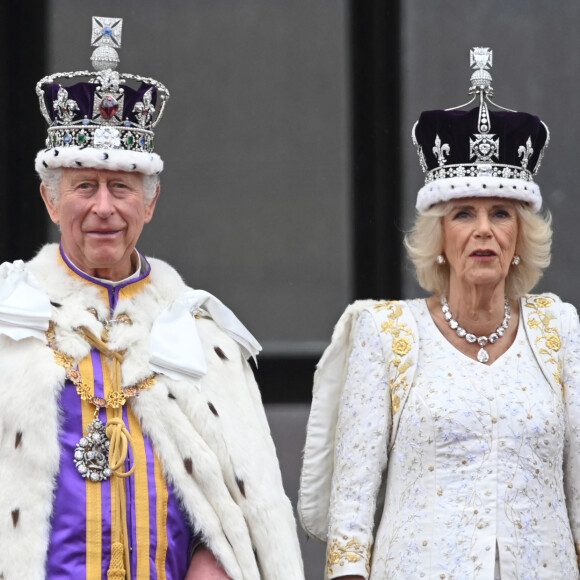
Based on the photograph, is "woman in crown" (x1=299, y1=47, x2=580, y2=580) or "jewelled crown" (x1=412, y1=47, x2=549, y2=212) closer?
"woman in crown" (x1=299, y1=47, x2=580, y2=580)

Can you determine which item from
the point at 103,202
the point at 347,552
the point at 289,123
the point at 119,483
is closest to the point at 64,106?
the point at 103,202

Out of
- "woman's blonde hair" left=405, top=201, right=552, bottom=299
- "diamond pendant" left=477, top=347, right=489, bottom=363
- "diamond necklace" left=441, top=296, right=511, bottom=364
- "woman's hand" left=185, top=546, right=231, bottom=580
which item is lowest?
"woman's hand" left=185, top=546, right=231, bottom=580

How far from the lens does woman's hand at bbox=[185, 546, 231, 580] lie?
15.2ft

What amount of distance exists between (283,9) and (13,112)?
3.84 ft

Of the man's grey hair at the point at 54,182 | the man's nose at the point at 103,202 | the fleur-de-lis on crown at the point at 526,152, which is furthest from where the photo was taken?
the fleur-de-lis on crown at the point at 526,152

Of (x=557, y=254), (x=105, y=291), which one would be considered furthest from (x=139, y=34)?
(x=105, y=291)

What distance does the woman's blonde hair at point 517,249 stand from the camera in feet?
17.3

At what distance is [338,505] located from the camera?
504 centimetres

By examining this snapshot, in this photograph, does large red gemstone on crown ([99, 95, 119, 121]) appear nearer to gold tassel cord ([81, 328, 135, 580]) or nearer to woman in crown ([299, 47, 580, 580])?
gold tassel cord ([81, 328, 135, 580])

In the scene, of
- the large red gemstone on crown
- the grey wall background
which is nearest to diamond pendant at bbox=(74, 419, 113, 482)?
the large red gemstone on crown

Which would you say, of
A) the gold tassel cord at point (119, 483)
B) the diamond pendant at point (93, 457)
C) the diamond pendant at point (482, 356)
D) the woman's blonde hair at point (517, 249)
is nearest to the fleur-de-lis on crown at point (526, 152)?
the woman's blonde hair at point (517, 249)

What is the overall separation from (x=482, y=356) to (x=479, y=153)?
2.05 feet

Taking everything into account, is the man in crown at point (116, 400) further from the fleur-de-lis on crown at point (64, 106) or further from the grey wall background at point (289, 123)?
the grey wall background at point (289, 123)

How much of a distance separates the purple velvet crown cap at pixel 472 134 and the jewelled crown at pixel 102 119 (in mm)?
881
